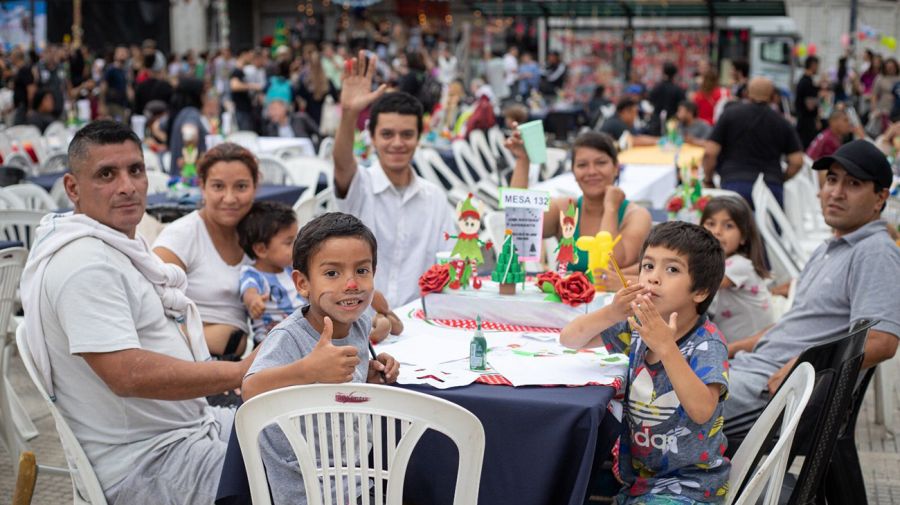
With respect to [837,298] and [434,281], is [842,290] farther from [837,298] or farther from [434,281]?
[434,281]

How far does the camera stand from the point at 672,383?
2.49 metres

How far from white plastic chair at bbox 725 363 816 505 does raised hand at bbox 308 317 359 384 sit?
0.93 metres

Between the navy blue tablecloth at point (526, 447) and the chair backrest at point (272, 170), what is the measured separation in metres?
5.76

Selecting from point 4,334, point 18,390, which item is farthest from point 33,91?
point 4,334

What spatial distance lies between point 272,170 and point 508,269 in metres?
5.34

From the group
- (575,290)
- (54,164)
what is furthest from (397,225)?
(54,164)

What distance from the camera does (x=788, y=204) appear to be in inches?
316

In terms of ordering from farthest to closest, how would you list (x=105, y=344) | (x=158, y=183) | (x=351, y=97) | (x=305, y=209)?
(x=158, y=183) < (x=305, y=209) < (x=351, y=97) < (x=105, y=344)

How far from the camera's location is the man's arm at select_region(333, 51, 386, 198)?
3.87 m

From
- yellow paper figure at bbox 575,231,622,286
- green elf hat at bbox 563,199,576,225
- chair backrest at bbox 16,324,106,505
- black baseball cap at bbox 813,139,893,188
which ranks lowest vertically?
chair backrest at bbox 16,324,106,505

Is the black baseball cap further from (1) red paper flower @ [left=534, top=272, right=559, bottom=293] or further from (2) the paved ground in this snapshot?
(2) the paved ground

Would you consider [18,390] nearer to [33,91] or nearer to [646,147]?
[646,147]

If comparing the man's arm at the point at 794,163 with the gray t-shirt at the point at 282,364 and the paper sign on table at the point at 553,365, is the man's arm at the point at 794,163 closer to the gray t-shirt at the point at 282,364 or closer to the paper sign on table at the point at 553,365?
the paper sign on table at the point at 553,365

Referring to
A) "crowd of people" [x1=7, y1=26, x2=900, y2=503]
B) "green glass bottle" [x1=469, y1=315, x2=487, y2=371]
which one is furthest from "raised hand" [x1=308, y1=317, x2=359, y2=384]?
"green glass bottle" [x1=469, y1=315, x2=487, y2=371]
